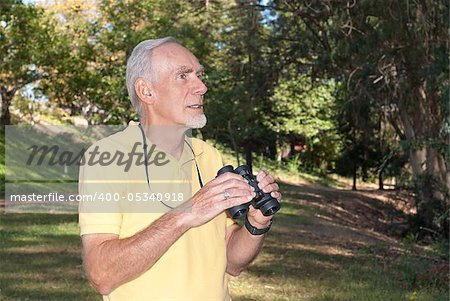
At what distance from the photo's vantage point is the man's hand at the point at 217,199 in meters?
2.15

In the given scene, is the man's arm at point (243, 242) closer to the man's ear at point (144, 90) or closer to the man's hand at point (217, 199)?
the man's hand at point (217, 199)

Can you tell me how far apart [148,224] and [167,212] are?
11cm

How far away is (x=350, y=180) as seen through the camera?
39438 mm

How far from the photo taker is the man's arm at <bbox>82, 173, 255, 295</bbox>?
2148 millimetres

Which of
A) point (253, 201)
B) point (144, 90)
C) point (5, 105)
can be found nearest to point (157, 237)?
point (253, 201)

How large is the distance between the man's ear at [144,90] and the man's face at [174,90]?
0.02 metres

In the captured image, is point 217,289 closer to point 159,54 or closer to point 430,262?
point 159,54

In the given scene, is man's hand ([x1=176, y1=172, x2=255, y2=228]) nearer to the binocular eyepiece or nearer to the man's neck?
the binocular eyepiece

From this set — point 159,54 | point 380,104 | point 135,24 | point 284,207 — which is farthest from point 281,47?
point 159,54

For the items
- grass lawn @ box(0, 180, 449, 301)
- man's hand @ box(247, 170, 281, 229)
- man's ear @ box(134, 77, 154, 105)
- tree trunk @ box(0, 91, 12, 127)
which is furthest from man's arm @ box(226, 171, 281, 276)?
tree trunk @ box(0, 91, 12, 127)

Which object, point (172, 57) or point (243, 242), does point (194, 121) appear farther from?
point (243, 242)

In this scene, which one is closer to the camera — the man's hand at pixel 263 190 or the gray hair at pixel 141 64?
the man's hand at pixel 263 190

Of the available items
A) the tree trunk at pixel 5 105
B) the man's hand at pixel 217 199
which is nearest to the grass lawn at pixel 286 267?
the man's hand at pixel 217 199

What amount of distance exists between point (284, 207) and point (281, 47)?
5.39 m
